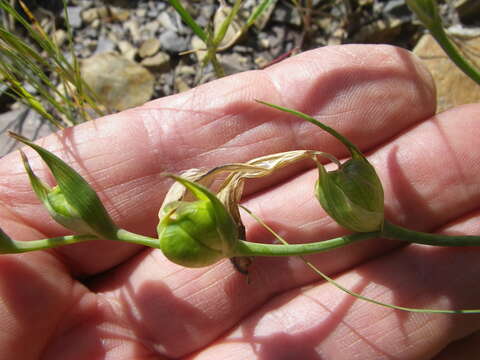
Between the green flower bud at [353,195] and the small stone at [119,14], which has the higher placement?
the small stone at [119,14]

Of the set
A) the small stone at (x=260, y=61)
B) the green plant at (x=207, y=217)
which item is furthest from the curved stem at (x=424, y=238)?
the small stone at (x=260, y=61)

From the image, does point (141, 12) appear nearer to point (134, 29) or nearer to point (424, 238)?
point (134, 29)

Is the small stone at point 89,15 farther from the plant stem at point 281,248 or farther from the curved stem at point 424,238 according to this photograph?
the curved stem at point 424,238

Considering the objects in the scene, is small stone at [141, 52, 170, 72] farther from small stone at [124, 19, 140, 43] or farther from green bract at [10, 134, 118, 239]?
green bract at [10, 134, 118, 239]

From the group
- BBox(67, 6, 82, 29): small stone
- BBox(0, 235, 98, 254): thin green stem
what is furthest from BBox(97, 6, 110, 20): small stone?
BBox(0, 235, 98, 254): thin green stem

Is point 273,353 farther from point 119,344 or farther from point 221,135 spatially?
point 221,135
